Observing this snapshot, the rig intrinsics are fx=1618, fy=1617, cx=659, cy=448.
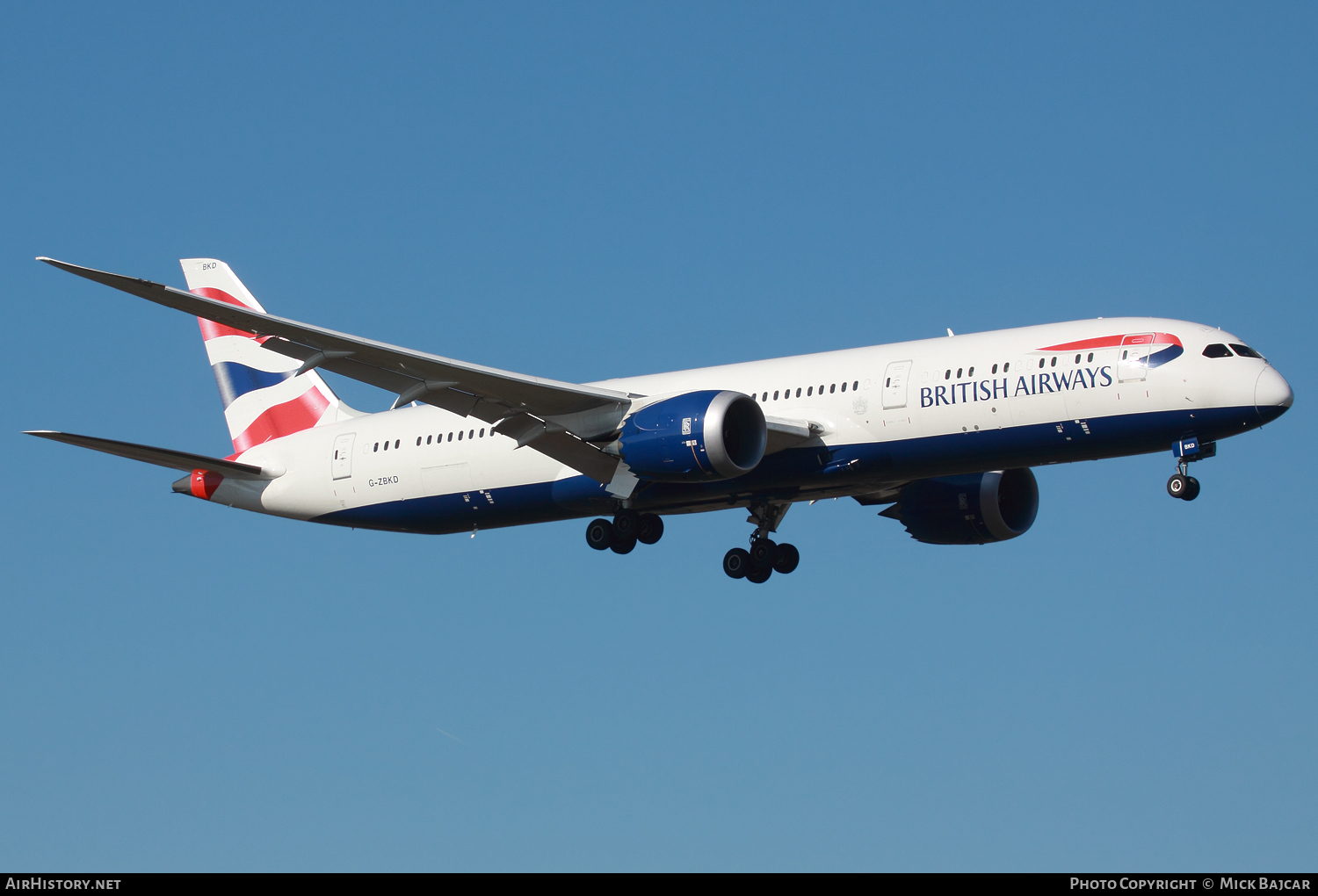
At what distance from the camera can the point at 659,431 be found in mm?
32719

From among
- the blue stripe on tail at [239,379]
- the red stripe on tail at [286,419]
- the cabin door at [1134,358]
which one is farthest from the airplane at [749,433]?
the blue stripe on tail at [239,379]

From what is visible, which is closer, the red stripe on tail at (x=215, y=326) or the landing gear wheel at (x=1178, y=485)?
the landing gear wheel at (x=1178, y=485)

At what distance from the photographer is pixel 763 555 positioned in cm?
3791

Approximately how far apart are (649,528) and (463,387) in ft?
19.3

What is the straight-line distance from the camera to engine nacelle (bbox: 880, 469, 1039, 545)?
3838 cm

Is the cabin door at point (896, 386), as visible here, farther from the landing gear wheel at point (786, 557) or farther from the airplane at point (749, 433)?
the landing gear wheel at point (786, 557)

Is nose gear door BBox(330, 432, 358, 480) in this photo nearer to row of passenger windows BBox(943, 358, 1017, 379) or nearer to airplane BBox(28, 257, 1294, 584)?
airplane BBox(28, 257, 1294, 584)

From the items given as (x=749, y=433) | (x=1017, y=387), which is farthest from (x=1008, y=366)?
(x=749, y=433)

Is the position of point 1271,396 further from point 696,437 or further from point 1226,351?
point 696,437

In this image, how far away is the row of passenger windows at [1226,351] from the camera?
101 feet

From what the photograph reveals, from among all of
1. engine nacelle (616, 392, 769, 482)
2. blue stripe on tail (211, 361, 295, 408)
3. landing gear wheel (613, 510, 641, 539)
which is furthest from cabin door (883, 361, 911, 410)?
blue stripe on tail (211, 361, 295, 408)

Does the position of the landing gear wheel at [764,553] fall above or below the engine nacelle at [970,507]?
below

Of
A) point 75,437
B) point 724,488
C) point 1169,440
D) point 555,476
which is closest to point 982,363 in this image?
point 1169,440
